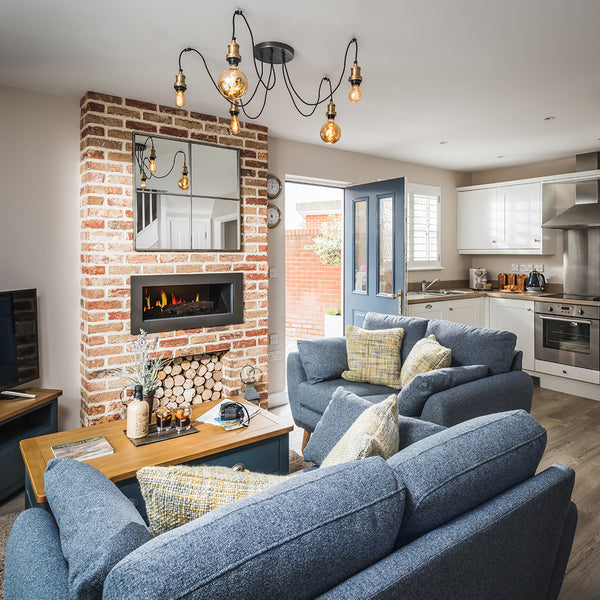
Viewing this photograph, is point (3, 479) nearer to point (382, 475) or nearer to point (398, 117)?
point (382, 475)

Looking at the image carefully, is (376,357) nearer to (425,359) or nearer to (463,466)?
(425,359)

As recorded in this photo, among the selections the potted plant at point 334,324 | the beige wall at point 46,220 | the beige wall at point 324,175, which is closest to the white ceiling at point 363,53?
the beige wall at point 46,220

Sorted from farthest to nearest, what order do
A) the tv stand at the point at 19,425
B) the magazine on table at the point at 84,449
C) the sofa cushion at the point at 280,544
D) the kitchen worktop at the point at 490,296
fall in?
the kitchen worktop at the point at 490,296, the tv stand at the point at 19,425, the magazine on table at the point at 84,449, the sofa cushion at the point at 280,544

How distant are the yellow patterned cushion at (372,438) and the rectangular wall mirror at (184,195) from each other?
2.39 meters

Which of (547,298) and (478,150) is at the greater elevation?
(478,150)

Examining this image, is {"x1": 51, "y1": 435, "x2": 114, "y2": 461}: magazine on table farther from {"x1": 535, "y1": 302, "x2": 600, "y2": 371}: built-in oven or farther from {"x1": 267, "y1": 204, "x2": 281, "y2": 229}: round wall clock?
{"x1": 535, "y1": 302, "x2": 600, "y2": 371}: built-in oven

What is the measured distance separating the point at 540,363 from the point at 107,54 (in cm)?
478

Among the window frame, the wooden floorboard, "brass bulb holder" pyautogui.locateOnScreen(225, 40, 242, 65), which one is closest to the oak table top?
the wooden floorboard

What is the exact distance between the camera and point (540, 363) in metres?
4.91

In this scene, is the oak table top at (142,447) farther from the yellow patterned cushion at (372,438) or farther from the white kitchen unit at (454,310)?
the white kitchen unit at (454,310)

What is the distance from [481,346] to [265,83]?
2157 millimetres

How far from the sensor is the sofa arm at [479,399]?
2449 millimetres

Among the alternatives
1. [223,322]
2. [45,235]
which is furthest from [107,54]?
[223,322]

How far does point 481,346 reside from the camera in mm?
2893
